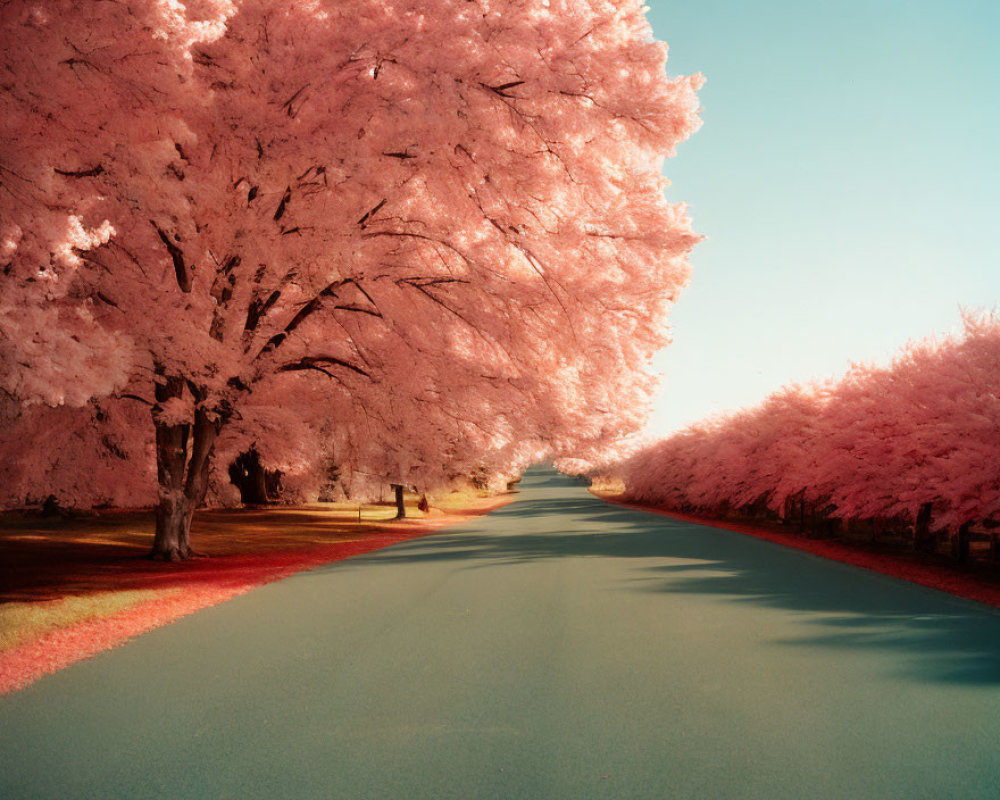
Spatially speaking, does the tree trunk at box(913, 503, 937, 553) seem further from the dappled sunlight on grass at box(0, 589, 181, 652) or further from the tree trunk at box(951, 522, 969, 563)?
the dappled sunlight on grass at box(0, 589, 181, 652)

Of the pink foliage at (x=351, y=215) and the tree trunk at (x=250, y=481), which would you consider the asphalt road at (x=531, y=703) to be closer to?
the pink foliage at (x=351, y=215)

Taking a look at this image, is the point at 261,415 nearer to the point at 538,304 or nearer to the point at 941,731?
the point at 538,304

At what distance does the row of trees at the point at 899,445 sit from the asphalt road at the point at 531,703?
524 centimetres

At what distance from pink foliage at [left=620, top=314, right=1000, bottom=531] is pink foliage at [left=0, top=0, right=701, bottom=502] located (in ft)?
19.9

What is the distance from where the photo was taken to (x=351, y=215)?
14.5 m

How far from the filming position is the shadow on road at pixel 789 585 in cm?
764

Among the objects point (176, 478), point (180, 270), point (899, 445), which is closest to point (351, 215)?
point (180, 270)

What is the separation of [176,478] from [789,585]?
1244cm

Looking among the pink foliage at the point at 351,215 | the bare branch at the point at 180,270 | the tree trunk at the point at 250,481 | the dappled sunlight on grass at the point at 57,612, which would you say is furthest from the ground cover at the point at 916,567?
the tree trunk at the point at 250,481

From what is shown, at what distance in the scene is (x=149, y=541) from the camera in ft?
74.3

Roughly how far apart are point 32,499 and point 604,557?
13.8 metres

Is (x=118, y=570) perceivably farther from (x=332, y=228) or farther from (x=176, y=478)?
(x=332, y=228)

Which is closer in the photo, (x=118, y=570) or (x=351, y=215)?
(x=351, y=215)

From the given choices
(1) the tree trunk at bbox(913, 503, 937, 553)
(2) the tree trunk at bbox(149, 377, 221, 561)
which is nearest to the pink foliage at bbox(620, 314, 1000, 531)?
(1) the tree trunk at bbox(913, 503, 937, 553)
